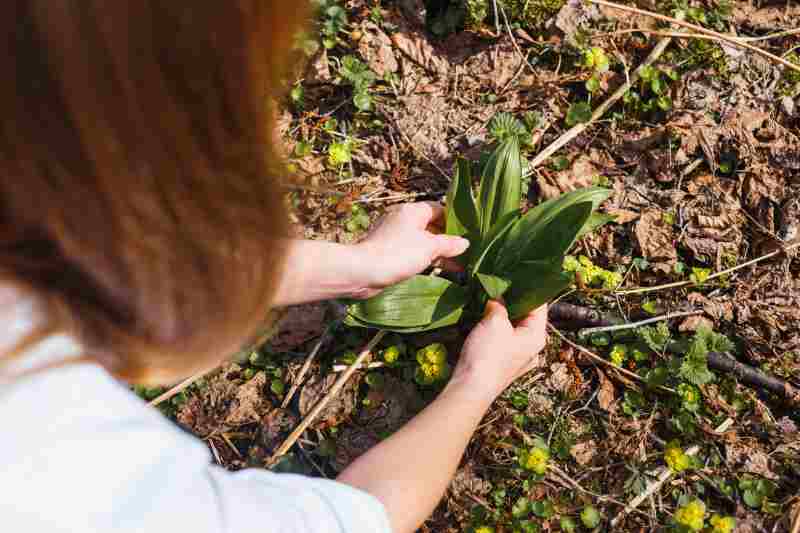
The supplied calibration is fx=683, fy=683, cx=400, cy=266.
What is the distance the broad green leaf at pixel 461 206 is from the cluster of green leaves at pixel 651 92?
0.75 m

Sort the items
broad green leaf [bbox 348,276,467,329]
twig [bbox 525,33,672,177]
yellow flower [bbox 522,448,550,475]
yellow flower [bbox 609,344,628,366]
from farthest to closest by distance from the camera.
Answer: twig [bbox 525,33,672,177]
yellow flower [bbox 609,344,628,366]
broad green leaf [bbox 348,276,467,329]
yellow flower [bbox 522,448,550,475]

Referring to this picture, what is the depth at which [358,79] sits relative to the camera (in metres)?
2.47

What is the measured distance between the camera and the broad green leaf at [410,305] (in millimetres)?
1939

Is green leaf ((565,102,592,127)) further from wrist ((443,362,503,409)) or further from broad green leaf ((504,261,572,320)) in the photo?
wrist ((443,362,503,409))

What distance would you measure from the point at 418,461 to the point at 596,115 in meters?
1.43

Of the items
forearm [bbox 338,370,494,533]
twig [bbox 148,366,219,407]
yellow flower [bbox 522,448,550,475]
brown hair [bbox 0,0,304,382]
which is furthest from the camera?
twig [bbox 148,366,219,407]

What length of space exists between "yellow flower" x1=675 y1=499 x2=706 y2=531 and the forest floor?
2 centimetres

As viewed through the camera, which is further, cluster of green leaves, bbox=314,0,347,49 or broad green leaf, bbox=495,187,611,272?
cluster of green leaves, bbox=314,0,347,49

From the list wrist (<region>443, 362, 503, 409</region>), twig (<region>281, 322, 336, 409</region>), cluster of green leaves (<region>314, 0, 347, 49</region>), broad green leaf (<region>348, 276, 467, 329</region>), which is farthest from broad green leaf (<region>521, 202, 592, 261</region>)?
cluster of green leaves (<region>314, 0, 347, 49</region>)

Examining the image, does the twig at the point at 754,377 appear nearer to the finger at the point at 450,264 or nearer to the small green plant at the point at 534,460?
the small green plant at the point at 534,460

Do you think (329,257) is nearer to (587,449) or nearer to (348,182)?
(348,182)

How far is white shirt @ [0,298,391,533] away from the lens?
0.86 meters

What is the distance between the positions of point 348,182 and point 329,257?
0.73 m

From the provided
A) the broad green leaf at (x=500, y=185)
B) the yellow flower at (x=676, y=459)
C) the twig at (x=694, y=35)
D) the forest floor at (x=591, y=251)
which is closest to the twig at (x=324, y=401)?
the forest floor at (x=591, y=251)
